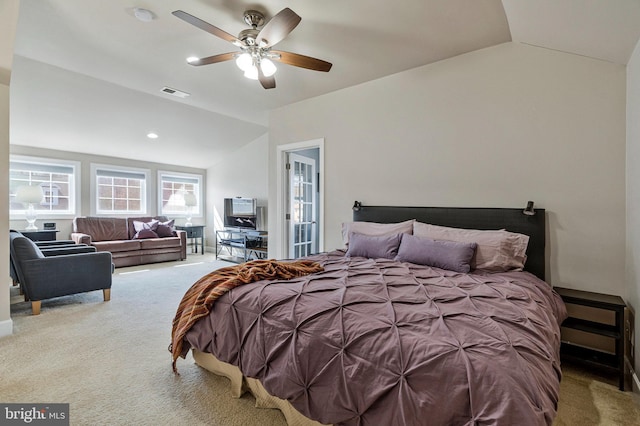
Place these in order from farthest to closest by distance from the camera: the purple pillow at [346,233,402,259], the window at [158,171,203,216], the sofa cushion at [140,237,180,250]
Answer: the window at [158,171,203,216] < the sofa cushion at [140,237,180,250] < the purple pillow at [346,233,402,259]

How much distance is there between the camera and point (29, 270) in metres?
3.19

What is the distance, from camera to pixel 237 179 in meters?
7.43

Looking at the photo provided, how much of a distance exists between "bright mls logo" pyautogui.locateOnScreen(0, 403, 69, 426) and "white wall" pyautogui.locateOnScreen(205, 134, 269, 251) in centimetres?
521

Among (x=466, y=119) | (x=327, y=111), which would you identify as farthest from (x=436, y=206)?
(x=327, y=111)

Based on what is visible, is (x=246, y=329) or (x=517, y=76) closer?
(x=246, y=329)

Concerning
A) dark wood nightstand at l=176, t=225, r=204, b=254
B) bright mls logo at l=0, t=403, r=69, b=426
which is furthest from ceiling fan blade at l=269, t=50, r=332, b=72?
dark wood nightstand at l=176, t=225, r=204, b=254

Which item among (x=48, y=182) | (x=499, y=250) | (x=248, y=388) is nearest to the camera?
(x=248, y=388)

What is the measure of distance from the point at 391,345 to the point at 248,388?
1134 mm

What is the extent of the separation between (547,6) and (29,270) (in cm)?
501

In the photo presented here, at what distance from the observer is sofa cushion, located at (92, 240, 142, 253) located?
5551 millimetres

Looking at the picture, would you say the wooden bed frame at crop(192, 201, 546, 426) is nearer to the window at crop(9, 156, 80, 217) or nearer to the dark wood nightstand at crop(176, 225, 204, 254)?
the dark wood nightstand at crop(176, 225, 204, 254)

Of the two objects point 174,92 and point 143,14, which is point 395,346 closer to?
point 143,14

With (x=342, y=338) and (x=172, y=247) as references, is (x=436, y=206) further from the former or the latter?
(x=172, y=247)

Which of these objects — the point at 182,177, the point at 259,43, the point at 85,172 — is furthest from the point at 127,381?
the point at 182,177
